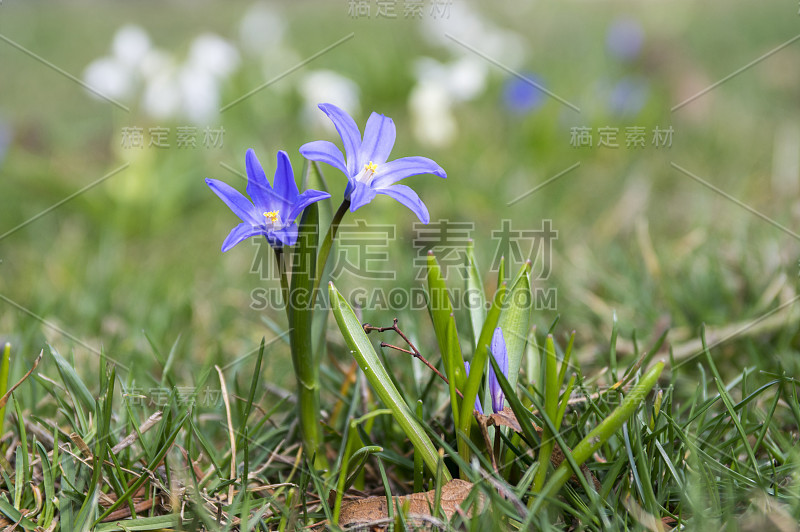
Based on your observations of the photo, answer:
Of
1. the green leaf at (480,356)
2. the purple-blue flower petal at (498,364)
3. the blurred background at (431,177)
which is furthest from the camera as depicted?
the blurred background at (431,177)

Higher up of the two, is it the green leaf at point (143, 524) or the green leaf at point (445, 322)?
the green leaf at point (445, 322)

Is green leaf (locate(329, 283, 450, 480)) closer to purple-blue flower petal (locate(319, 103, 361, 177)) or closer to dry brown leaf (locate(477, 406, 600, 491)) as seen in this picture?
dry brown leaf (locate(477, 406, 600, 491))

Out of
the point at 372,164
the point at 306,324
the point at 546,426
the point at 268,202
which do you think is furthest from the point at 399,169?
the point at 546,426

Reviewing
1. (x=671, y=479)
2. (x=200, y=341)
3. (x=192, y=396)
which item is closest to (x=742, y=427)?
(x=671, y=479)

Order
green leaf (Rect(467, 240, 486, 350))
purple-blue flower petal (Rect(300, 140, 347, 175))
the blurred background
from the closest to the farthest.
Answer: purple-blue flower petal (Rect(300, 140, 347, 175))
green leaf (Rect(467, 240, 486, 350))
the blurred background

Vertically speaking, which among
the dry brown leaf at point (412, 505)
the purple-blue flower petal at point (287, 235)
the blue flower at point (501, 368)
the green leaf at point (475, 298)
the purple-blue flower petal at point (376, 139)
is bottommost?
the dry brown leaf at point (412, 505)

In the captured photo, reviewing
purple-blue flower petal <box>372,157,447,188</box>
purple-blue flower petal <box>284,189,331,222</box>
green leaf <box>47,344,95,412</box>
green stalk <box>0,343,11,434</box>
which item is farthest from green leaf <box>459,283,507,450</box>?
green stalk <box>0,343,11,434</box>

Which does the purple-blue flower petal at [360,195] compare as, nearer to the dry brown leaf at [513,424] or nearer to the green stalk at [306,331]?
the green stalk at [306,331]

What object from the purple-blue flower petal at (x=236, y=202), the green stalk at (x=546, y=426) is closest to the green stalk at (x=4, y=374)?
the purple-blue flower petal at (x=236, y=202)
